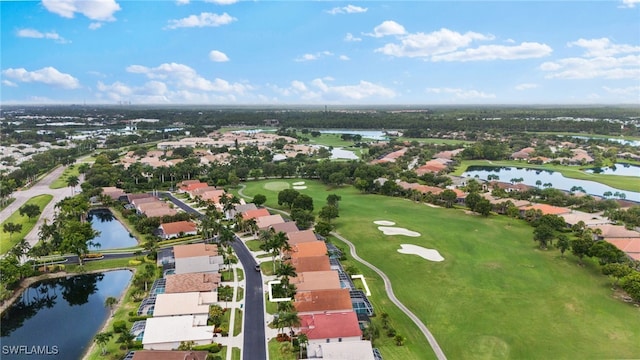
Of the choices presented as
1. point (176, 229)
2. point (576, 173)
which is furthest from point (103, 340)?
point (576, 173)

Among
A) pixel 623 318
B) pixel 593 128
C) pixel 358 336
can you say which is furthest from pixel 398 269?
pixel 593 128

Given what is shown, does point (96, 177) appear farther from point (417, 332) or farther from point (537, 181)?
point (537, 181)

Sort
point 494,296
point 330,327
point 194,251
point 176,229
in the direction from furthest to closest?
point 176,229 < point 194,251 < point 494,296 < point 330,327

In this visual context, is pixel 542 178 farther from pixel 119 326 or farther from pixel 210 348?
pixel 119 326

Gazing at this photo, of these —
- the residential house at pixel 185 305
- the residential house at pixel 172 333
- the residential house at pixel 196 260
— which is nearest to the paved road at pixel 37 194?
the residential house at pixel 196 260

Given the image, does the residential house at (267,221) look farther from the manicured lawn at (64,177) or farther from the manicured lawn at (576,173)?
the manicured lawn at (576,173)
